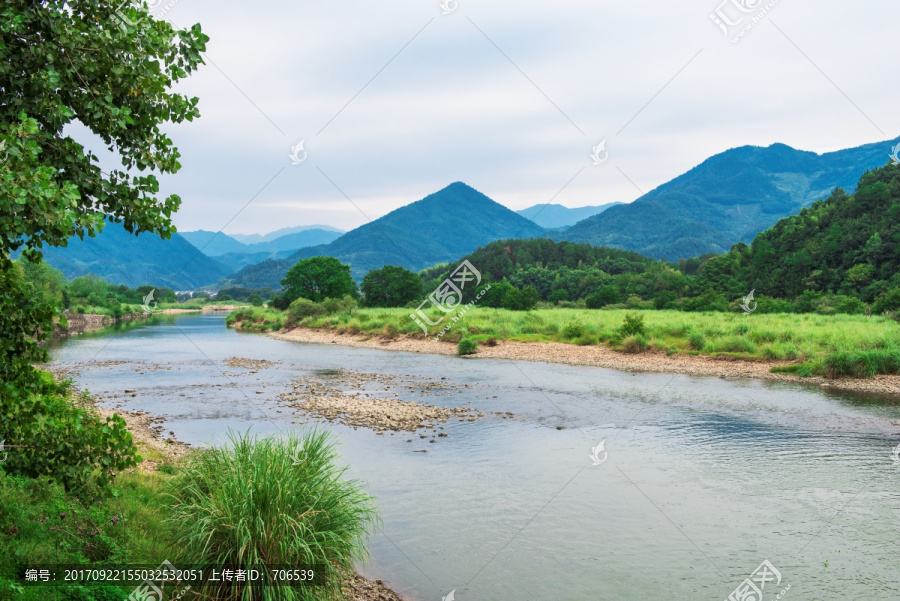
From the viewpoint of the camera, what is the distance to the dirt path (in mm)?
23156

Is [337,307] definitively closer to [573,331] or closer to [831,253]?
[573,331]

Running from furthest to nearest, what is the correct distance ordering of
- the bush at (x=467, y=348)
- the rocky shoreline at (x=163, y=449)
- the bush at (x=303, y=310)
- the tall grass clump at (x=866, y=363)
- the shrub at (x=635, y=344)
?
1. the bush at (x=303, y=310)
2. the bush at (x=467, y=348)
3. the shrub at (x=635, y=344)
4. the tall grass clump at (x=866, y=363)
5. the rocky shoreline at (x=163, y=449)

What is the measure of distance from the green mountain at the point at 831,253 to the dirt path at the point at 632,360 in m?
25.4

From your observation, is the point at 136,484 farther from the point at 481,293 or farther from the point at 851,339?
the point at 481,293

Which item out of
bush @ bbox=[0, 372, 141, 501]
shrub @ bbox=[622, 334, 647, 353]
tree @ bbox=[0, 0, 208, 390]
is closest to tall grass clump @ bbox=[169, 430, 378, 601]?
bush @ bbox=[0, 372, 141, 501]

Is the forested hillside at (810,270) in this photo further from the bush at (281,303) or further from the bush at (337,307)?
the bush at (281,303)

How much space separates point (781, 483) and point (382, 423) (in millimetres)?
9891

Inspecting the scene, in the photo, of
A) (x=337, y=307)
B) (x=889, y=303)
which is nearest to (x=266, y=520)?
(x=889, y=303)

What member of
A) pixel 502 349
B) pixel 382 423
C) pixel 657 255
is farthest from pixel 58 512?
pixel 657 255

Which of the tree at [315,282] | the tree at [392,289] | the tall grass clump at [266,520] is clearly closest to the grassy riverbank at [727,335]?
the tree at [392,289]

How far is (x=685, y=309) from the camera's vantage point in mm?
53406

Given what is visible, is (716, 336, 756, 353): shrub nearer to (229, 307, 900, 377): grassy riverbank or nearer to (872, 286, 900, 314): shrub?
(229, 307, 900, 377): grassy riverbank

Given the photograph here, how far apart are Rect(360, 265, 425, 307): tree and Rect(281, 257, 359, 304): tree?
3.34 metres

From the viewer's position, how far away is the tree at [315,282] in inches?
2852
